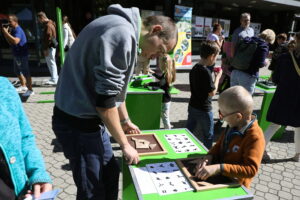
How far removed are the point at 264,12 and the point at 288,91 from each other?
1489 centimetres

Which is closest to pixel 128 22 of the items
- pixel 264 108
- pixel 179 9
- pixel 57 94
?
pixel 57 94

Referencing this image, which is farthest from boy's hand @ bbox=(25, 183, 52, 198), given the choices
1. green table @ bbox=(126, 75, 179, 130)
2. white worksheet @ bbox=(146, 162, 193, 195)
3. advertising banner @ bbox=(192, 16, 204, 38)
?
advertising banner @ bbox=(192, 16, 204, 38)

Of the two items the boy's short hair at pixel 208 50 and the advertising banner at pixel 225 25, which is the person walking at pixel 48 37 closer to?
the boy's short hair at pixel 208 50

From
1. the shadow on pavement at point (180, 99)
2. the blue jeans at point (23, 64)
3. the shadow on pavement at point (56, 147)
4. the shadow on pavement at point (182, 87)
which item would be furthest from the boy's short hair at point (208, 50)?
the blue jeans at point (23, 64)

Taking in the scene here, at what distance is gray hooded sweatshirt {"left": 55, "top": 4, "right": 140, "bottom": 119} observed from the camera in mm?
1241

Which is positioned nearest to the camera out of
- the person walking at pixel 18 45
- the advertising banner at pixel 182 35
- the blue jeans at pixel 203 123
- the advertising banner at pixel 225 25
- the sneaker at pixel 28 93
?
the blue jeans at pixel 203 123

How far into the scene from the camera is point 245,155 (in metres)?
1.40

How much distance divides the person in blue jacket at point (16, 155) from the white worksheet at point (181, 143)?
0.93m

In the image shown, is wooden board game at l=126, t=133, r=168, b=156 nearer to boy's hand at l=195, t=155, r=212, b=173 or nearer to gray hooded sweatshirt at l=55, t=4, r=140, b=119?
boy's hand at l=195, t=155, r=212, b=173

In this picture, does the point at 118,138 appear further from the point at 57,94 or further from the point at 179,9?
the point at 179,9

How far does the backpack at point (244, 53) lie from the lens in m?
3.62

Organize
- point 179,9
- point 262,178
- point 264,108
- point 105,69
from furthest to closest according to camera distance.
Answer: point 179,9 → point 264,108 → point 262,178 → point 105,69

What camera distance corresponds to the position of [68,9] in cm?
973

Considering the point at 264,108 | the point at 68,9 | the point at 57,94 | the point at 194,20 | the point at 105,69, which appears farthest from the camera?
the point at 194,20
